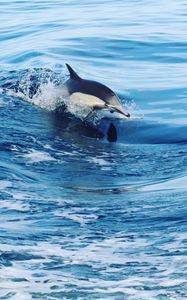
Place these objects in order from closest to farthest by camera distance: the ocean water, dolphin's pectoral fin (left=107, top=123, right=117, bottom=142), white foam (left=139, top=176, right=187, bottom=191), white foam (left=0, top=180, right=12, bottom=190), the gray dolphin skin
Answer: the ocean water, white foam (left=0, top=180, right=12, bottom=190), white foam (left=139, top=176, right=187, bottom=191), dolphin's pectoral fin (left=107, top=123, right=117, bottom=142), the gray dolphin skin

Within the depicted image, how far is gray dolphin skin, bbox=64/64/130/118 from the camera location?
13.2m

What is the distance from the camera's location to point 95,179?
10172mm

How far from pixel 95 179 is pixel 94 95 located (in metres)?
3.57

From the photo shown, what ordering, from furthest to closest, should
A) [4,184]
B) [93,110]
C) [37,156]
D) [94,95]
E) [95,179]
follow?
[93,110] < [94,95] < [37,156] < [95,179] < [4,184]

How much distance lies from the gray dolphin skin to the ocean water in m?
0.44

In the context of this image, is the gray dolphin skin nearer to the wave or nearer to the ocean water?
the wave

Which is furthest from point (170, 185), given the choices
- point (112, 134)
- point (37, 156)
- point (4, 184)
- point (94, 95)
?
point (94, 95)

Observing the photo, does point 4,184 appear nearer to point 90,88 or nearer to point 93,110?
point 93,110

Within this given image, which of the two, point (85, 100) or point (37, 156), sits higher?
point (85, 100)

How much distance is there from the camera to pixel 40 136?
1245cm

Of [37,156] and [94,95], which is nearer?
[37,156]

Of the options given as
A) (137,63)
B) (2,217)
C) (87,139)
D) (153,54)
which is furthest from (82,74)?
(2,217)

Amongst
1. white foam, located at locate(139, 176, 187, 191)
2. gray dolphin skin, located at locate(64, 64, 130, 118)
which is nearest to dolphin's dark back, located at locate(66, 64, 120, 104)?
gray dolphin skin, located at locate(64, 64, 130, 118)

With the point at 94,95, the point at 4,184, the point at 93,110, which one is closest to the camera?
the point at 4,184
